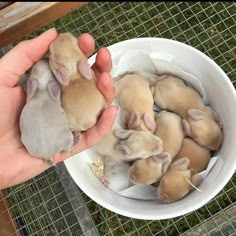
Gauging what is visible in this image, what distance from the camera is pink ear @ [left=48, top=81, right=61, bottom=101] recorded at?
1.36 metres

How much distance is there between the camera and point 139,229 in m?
1.84

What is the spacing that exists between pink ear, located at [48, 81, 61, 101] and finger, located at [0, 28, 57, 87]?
0.12 meters

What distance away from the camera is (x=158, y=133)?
161cm

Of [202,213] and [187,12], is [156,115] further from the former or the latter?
[187,12]

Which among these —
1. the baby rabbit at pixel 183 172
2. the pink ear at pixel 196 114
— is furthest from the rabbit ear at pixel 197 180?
the pink ear at pixel 196 114

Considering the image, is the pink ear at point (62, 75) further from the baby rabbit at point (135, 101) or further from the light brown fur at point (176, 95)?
the light brown fur at point (176, 95)

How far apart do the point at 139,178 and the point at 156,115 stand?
0.29 metres

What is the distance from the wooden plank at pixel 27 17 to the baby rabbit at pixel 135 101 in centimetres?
60

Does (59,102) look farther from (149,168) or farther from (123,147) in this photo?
(149,168)

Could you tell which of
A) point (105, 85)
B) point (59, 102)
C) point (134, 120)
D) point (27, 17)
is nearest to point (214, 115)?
point (134, 120)

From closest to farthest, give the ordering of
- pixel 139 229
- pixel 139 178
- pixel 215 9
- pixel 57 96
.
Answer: pixel 57 96 < pixel 139 178 < pixel 139 229 < pixel 215 9

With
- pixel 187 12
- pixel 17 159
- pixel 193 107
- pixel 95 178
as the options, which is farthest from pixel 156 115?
pixel 187 12

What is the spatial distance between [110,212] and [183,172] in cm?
52

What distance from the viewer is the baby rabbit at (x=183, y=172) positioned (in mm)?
1468
